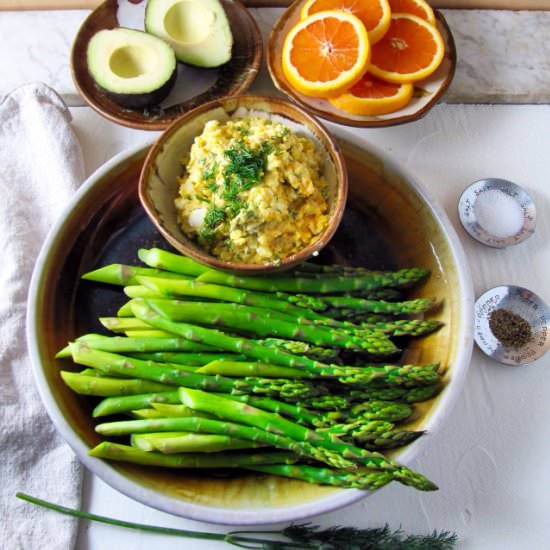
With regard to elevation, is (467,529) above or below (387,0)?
below

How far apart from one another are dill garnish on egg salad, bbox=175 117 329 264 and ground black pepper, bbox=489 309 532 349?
746mm

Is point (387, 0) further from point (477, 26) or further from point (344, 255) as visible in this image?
point (344, 255)

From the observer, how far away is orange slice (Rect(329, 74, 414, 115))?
2.12 meters

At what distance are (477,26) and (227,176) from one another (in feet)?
5.06

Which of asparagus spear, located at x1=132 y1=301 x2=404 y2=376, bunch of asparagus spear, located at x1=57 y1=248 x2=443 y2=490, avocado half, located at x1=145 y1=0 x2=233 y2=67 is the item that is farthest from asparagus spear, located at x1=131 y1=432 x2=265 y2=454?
avocado half, located at x1=145 y1=0 x2=233 y2=67

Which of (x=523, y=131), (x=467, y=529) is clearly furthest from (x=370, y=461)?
(x=523, y=131)

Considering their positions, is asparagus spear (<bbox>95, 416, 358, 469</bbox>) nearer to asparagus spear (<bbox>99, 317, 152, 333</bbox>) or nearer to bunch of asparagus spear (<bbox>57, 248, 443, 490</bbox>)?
bunch of asparagus spear (<bbox>57, 248, 443, 490</bbox>)

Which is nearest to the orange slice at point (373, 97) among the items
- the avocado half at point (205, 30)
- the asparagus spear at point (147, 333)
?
the avocado half at point (205, 30)

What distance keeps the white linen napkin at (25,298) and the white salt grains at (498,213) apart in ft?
4.95

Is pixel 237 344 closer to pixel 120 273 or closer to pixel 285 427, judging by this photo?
pixel 285 427

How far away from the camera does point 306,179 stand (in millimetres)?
1741

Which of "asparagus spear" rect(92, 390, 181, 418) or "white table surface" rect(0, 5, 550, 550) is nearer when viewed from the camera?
"asparagus spear" rect(92, 390, 181, 418)

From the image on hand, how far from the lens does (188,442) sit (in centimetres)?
163

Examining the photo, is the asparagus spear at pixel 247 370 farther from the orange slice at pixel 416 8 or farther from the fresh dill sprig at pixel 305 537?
the orange slice at pixel 416 8
